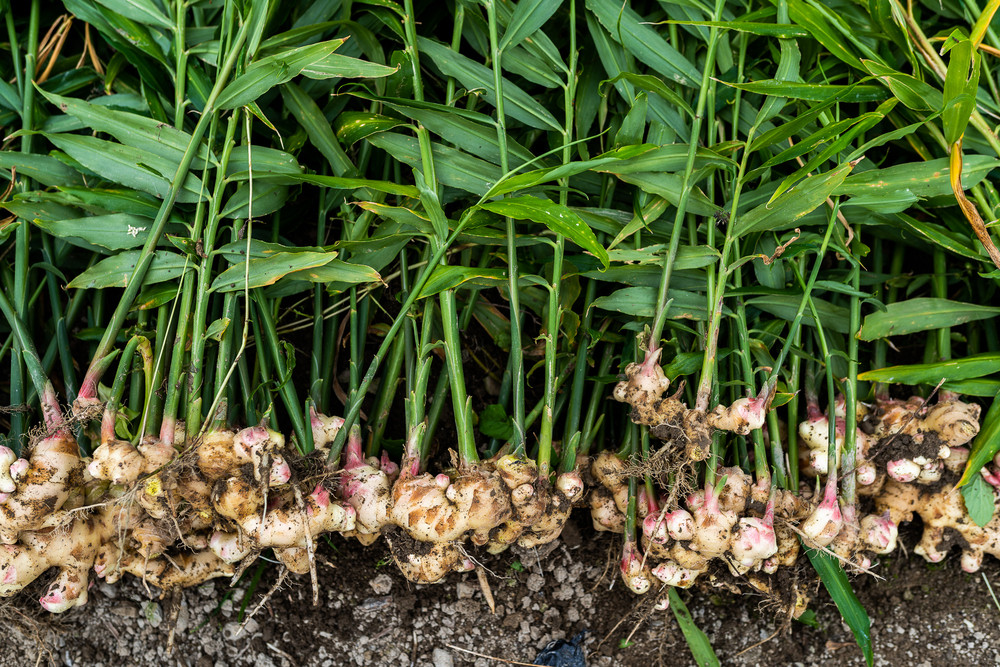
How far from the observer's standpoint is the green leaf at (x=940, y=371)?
1150mm

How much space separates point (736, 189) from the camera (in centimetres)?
110

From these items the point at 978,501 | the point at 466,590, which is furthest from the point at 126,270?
the point at 978,501

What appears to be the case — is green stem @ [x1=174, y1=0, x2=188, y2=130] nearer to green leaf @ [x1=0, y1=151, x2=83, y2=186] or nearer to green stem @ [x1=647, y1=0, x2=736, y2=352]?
green leaf @ [x1=0, y1=151, x2=83, y2=186]

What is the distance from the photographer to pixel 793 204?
1.05 metres

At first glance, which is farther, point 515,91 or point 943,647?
point 943,647

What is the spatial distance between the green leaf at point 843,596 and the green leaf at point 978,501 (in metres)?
0.28

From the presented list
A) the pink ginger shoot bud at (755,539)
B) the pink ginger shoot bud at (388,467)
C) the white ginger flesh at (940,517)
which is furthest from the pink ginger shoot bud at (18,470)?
the white ginger flesh at (940,517)

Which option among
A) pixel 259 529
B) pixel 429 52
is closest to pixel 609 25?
pixel 429 52

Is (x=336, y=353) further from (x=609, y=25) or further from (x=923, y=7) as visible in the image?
(x=923, y=7)

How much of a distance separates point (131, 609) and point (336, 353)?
2.24 ft

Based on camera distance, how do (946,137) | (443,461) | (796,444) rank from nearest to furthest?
(946,137)
(796,444)
(443,461)

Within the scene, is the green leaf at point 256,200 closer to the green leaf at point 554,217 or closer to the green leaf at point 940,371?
Answer: the green leaf at point 554,217

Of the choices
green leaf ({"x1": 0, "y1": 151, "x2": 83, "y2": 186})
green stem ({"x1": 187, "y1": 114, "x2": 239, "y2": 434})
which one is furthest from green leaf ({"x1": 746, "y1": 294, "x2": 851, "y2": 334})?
green leaf ({"x1": 0, "y1": 151, "x2": 83, "y2": 186})

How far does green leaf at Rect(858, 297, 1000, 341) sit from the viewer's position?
3.84 ft
